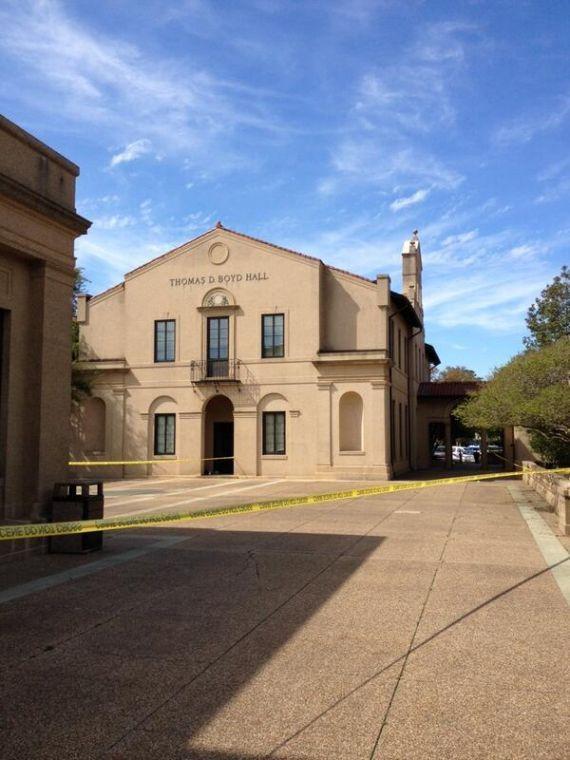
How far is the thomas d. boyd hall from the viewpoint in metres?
29.0

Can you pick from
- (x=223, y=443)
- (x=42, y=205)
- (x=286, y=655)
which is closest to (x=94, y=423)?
(x=223, y=443)

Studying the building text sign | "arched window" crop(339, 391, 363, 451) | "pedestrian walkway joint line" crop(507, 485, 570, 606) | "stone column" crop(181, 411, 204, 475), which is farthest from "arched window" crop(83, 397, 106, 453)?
"pedestrian walkway joint line" crop(507, 485, 570, 606)

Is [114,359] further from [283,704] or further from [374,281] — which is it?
[283,704]

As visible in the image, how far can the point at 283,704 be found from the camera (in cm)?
457

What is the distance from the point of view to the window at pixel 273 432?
2981 cm

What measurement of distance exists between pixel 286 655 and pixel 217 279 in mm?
26363

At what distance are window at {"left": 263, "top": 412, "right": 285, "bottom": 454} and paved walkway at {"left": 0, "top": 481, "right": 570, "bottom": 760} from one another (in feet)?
63.1

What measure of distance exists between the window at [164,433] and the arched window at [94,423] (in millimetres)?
2706

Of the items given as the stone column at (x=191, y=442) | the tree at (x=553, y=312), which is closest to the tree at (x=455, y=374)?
the tree at (x=553, y=312)

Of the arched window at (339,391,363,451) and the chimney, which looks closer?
the arched window at (339,391,363,451)

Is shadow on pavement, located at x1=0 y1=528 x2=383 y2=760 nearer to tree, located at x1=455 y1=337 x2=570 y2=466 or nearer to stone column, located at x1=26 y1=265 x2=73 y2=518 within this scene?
stone column, located at x1=26 y1=265 x2=73 y2=518

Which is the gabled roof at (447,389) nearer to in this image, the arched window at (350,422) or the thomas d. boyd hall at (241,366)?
the thomas d. boyd hall at (241,366)

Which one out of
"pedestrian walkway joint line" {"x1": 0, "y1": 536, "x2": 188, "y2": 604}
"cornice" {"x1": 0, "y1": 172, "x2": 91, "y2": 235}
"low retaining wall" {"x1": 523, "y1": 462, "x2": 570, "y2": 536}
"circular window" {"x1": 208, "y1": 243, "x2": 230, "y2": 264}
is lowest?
"pedestrian walkway joint line" {"x1": 0, "y1": 536, "x2": 188, "y2": 604}

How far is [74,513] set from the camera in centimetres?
1022
